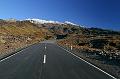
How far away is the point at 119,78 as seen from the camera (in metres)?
12.1

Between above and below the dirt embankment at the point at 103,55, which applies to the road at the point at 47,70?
above

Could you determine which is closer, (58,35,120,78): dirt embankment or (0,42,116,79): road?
(0,42,116,79): road

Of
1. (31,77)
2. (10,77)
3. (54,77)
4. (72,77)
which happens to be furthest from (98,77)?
(10,77)

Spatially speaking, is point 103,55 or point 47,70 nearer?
point 47,70

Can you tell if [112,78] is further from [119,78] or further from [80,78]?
[80,78]

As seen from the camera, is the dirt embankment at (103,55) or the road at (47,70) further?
the dirt embankment at (103,55)

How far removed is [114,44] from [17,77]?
47717 mm

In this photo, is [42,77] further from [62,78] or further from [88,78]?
[88,78]

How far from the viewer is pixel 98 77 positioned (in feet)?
40.6

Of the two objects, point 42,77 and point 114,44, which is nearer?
point 42,77

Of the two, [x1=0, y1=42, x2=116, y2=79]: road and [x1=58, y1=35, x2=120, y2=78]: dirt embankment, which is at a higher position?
[x1=0, y1=42, x2=116, y2=79]: road

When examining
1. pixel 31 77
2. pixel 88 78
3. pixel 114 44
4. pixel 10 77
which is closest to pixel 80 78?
pixel 88 78

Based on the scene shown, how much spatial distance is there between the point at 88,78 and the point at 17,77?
3560mm

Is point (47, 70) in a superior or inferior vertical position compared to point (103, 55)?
superior
